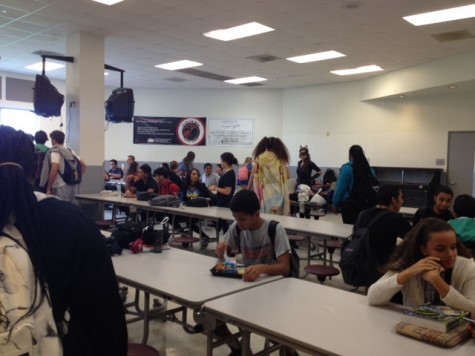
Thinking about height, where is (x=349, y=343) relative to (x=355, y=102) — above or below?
below

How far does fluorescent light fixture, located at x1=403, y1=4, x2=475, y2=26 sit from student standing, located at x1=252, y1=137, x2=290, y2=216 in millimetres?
2934

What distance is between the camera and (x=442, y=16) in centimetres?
615

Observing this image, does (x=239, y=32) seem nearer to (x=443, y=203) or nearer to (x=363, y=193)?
(x=363, y=193)

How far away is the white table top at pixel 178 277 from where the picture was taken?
2.20m

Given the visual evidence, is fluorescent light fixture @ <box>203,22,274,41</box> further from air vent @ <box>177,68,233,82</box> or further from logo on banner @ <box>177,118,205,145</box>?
logo on banner @ <box>177,118,205,145</box>

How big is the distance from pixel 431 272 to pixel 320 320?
541mm

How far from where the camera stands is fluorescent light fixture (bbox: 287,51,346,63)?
8.30 metres

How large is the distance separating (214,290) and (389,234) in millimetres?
1491

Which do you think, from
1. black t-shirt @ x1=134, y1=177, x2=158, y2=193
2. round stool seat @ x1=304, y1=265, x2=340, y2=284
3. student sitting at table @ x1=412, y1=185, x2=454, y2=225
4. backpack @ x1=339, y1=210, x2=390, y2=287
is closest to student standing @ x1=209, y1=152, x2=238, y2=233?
black t-shirt @ x1=134, y1=177, x2=158, y2=193

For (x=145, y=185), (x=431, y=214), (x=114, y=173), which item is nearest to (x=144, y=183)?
(x=145, y=185)

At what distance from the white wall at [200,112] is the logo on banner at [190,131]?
0.19 m

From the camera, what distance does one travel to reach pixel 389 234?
10.1ft

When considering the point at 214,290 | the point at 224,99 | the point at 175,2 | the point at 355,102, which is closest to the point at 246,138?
the point at 224,99

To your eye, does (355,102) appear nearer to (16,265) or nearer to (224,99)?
(224,99)
